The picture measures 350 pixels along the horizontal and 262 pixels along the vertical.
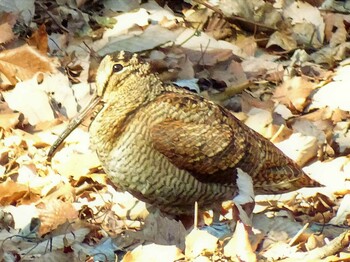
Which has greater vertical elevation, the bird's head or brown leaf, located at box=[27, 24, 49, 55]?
the bird's head

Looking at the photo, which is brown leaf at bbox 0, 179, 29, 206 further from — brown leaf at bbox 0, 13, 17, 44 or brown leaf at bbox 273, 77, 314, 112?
brown leaf at bbox 273, 77, 314, 112

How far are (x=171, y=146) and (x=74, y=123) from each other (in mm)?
785

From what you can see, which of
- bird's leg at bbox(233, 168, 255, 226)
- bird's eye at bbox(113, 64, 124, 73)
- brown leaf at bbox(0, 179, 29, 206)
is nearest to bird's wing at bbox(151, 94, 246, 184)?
bird's leg at bbox(233, 168, 255, 226)

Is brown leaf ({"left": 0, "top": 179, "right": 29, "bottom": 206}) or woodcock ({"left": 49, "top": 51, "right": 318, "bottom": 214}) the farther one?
brown leaf ({"left": 0, "top": 179, "right": 29, "bottom": 206})

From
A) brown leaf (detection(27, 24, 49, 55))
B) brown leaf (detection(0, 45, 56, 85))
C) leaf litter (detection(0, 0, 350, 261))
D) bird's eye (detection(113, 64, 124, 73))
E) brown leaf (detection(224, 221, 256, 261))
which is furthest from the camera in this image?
brown leaf (detection(27, 24, 49, 55))

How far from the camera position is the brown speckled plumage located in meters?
4.95

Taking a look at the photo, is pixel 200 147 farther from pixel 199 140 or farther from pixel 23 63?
pixel 23 63

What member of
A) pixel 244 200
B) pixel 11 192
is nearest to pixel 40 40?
pixel 11 192

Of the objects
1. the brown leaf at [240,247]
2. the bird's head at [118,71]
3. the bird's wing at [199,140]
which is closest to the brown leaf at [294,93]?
the bird's wing at [199,140]

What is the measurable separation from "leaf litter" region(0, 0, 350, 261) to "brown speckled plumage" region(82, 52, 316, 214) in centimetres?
20

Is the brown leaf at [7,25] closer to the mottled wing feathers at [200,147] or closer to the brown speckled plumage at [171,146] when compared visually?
the brown speckled plumage at [171,146]

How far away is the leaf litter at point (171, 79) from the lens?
4.56 m

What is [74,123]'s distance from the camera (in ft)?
18.0

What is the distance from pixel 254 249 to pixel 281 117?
92.4 inches
